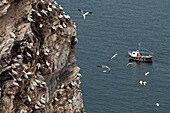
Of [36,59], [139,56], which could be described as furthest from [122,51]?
[36,59]

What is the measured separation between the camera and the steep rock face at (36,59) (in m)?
32.7

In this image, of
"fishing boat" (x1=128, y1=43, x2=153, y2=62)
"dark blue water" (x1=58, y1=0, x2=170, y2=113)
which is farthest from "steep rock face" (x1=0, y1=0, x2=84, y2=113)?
"fishing boat" (x1=128, y1=43, x2=153, y2=62)

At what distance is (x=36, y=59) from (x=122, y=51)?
97.6m

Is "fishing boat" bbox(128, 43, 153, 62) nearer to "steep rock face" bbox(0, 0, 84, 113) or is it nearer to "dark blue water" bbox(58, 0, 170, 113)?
"dark blue water" bbox(58, 0, 170, 113)

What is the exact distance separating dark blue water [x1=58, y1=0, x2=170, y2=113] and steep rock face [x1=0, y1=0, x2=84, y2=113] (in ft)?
175

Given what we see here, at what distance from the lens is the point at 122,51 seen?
133875 millimetres

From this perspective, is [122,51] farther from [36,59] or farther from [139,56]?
[36,59]

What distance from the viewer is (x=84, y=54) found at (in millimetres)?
126000

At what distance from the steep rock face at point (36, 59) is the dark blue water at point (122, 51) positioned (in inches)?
2102

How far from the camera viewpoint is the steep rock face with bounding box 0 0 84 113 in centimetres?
3269

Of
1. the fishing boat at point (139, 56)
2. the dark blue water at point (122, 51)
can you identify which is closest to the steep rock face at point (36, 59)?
the dark blue water at point (122, 51)

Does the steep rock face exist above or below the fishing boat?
above

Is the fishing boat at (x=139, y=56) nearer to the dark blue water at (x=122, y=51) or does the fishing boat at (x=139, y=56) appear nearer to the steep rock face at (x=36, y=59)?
the dark blue water at (x=122, y=51)

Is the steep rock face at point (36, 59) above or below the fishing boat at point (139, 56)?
above
